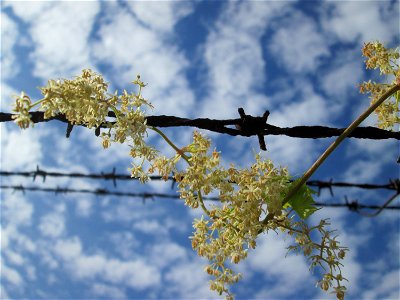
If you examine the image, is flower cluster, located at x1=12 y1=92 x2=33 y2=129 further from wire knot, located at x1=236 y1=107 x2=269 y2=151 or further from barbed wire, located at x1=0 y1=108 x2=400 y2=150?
wire knot, located at x1=236 y1=107 x2=269 y2=151

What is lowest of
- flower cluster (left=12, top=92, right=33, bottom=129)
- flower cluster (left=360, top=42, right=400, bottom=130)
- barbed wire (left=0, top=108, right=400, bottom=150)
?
flower cluster (left=12, top=92, right=33, bottom=129)

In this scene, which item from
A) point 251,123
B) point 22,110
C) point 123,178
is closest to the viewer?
point 22,110

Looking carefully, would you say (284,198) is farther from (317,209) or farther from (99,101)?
(99,101)

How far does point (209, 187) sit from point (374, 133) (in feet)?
3.09

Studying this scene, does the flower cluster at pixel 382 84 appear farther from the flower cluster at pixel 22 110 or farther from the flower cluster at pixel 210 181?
the flower cluster at pixel 22 110

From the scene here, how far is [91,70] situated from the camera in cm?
224

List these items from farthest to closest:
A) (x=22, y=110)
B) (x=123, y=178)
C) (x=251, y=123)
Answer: (x=123, y=178)
(x=251, y=123)
(x=22, y=110)

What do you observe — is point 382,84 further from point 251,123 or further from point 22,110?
point 22,110

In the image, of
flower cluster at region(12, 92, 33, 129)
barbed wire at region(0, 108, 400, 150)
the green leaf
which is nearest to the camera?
flower cluster at region(12, 92, 33, 129)

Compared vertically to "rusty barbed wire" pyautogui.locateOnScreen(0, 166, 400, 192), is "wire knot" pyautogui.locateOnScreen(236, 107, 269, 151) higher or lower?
lower

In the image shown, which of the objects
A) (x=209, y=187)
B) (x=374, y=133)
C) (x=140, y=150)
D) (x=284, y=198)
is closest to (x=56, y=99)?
(x=140, y=150)

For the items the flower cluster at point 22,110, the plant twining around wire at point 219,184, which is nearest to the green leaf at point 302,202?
the plant twining around wire at point 219,184

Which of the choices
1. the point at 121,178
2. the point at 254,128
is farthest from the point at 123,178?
the point at 254,128

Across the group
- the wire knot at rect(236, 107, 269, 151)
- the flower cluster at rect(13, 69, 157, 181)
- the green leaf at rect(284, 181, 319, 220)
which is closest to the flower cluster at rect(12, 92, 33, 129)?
the flower cluster at rect(13, 69, 157, 181)
